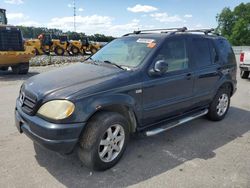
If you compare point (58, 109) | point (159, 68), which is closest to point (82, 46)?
point (159, 68)

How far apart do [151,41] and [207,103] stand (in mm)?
1924

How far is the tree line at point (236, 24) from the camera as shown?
75875 mm

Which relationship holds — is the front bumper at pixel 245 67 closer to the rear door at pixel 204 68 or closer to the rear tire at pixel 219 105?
the rear tire at pixel 219 105

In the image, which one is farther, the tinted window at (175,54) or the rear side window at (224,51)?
the rear side window at (224,51)

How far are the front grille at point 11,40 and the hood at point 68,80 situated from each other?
8.50 meters

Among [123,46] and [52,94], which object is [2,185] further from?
[123,46]

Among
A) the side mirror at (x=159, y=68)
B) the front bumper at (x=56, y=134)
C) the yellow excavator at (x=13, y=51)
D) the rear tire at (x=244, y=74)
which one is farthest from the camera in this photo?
the rear tire at (x=244, y=74)

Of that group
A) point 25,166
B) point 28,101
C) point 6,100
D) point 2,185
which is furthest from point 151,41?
point 6,100

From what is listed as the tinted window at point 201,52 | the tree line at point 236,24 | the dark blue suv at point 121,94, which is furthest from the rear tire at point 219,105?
the tree line at point 236,24

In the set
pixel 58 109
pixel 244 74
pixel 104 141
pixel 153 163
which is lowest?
pixel 244 74

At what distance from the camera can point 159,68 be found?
12.7 ft

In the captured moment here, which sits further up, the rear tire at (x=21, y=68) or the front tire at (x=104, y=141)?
the front tire at (x=104, y=141)

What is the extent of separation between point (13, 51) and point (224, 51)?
359 inches

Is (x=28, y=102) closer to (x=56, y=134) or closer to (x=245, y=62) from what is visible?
(x=56, y=134)
